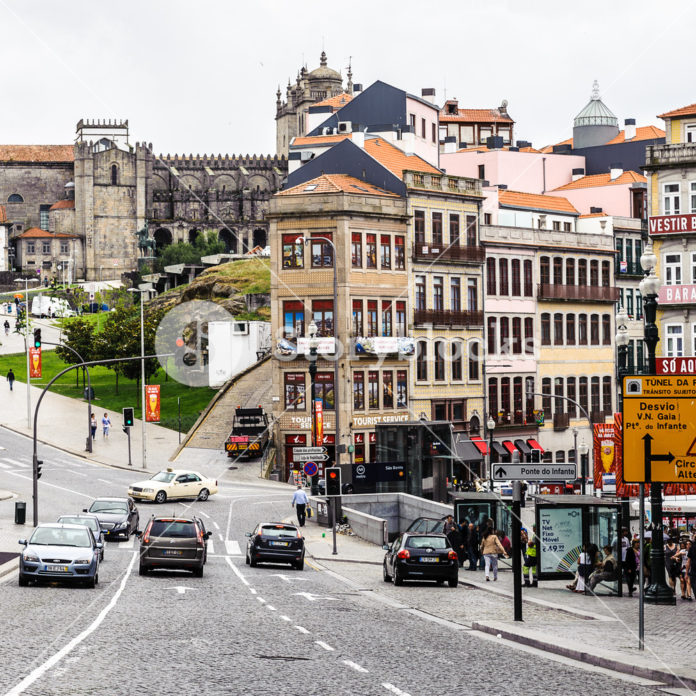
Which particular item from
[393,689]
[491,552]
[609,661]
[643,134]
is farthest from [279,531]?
[643,134]

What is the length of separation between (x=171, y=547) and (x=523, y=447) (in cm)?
4376

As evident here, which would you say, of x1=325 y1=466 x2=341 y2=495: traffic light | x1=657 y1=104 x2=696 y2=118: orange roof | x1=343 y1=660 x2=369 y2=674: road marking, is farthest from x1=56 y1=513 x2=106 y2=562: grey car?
x1=657 y1=104 x2=696 y2=118: orange roof

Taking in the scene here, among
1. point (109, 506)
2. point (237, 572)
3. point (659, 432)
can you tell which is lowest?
point (237, 572)

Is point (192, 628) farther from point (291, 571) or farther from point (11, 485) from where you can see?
point (11, 485)

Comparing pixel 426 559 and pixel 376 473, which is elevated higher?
pixel 376 473

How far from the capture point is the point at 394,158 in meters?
74.8

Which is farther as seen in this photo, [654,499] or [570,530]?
[570,530]

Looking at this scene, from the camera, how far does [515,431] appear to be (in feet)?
240

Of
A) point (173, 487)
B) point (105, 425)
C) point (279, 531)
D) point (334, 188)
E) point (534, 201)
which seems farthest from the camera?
point (534, 201)

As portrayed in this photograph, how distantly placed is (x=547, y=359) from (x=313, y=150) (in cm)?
2837

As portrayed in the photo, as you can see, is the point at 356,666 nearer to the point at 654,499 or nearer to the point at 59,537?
the point at 654,499

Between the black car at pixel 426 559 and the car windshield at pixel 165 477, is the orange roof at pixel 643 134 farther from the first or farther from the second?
the black car at pixel 426 559

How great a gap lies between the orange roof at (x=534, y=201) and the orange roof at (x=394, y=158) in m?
5.55

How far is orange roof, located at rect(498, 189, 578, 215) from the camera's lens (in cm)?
7975
